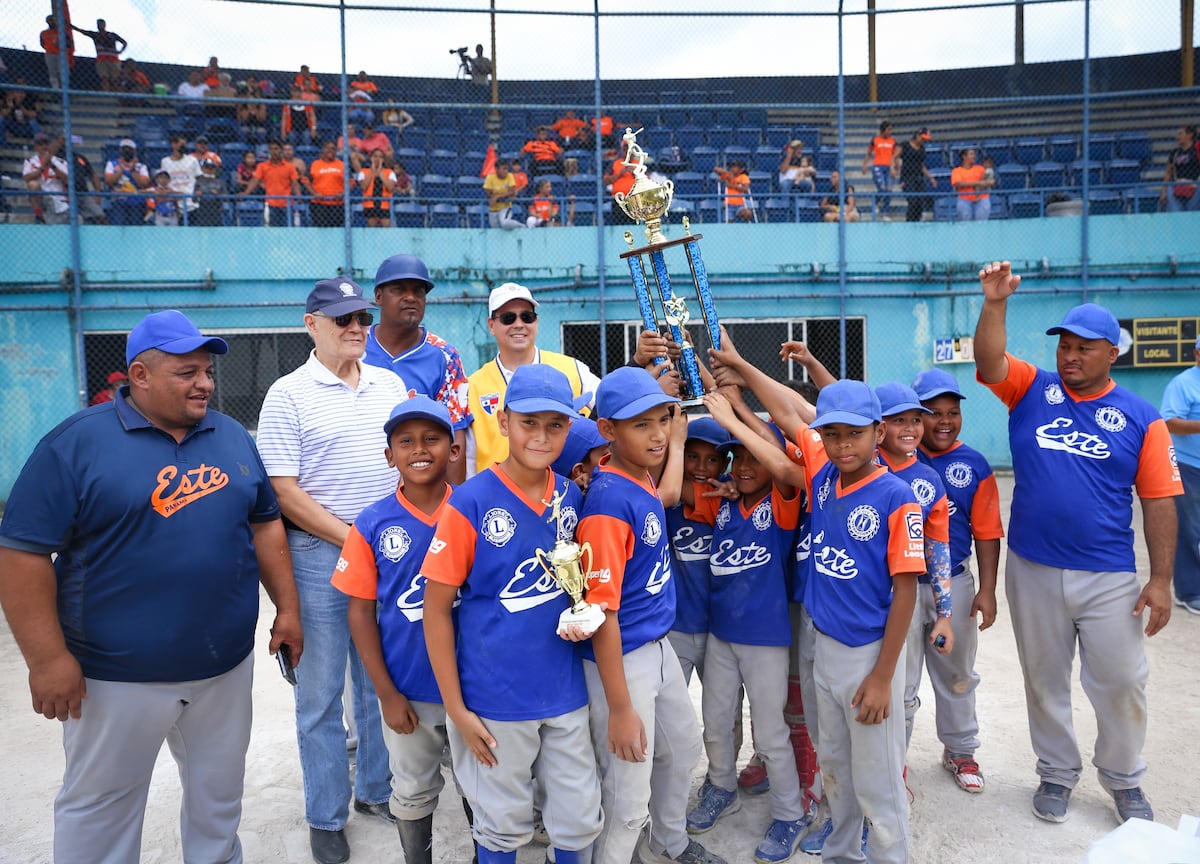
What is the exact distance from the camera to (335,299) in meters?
3.21

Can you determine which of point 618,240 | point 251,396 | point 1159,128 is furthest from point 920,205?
point 251,396

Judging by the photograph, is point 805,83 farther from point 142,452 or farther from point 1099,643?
point 142,452

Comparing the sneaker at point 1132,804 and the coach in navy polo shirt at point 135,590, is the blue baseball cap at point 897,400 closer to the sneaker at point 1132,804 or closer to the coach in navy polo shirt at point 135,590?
the sneaker at point 1132,804

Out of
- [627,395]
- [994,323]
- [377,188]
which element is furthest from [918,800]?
[377,188]

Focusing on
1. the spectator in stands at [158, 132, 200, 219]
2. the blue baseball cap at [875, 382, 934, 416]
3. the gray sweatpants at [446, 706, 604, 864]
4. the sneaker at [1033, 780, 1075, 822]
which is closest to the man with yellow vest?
the blue baseball cap at [875, 382, 934, 416]

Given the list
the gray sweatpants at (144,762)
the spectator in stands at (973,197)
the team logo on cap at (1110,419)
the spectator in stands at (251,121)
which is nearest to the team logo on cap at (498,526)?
the gray sweatpants at (144,762)

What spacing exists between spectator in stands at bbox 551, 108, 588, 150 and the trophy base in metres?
11.2

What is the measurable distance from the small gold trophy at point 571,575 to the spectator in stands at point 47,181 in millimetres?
9667

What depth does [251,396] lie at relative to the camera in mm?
10500

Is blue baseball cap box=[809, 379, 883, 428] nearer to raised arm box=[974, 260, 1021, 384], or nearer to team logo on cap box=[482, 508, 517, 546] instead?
raised arm box=[974, 260, 1021, 384]

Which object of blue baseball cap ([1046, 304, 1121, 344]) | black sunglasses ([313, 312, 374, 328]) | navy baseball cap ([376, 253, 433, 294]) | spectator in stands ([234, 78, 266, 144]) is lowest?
blue baseball cap ([1046, 304, 1121, 344])

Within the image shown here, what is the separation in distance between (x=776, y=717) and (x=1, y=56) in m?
11.4

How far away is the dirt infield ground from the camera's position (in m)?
3.28

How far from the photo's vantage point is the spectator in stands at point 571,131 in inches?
501
